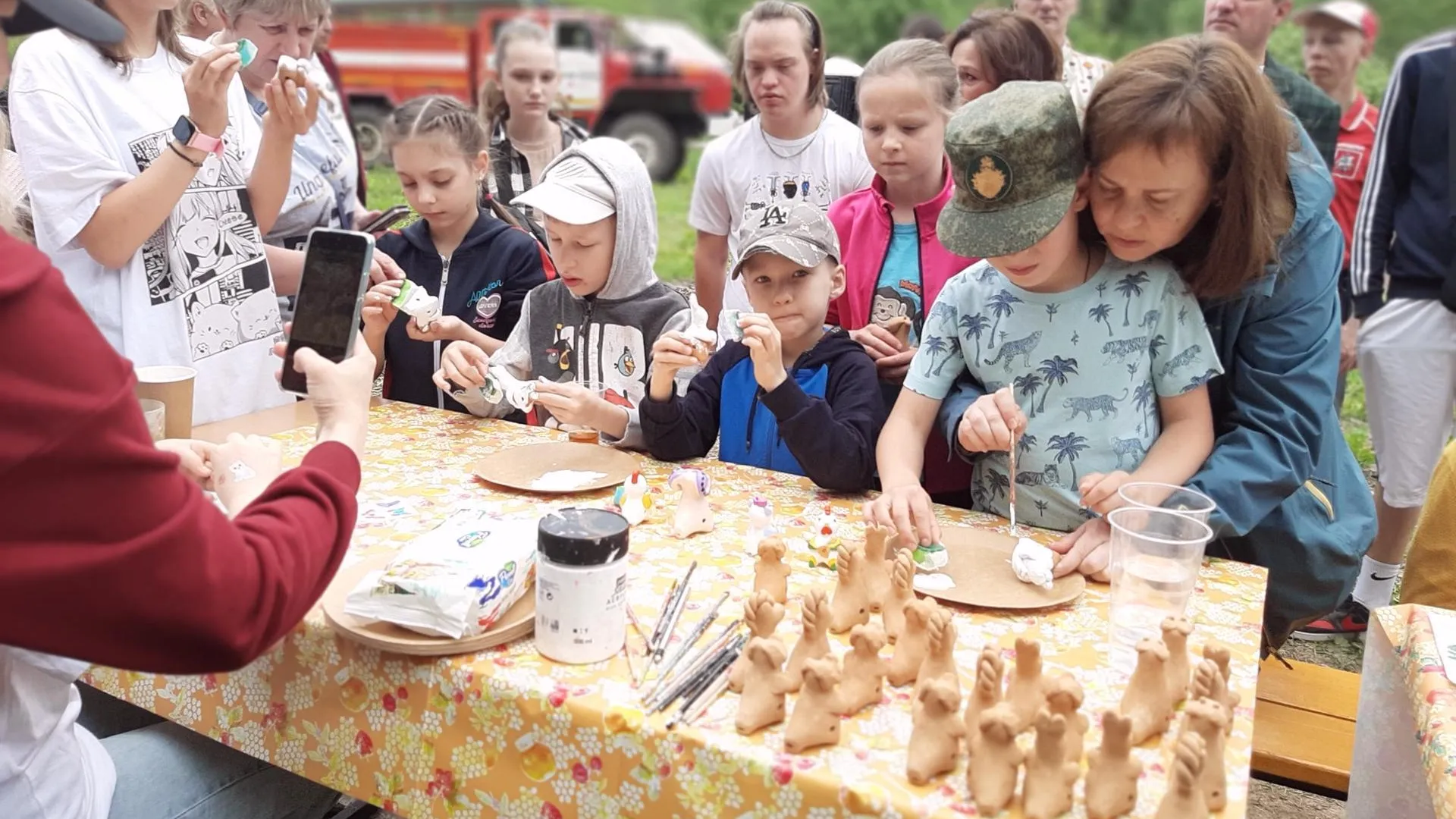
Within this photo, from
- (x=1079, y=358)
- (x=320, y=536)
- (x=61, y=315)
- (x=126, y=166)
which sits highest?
(x=126, y=166)

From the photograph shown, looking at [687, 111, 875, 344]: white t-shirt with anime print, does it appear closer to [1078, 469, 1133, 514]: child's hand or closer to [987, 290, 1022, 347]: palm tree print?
[987, 290, 1022, 347]: palm tree print

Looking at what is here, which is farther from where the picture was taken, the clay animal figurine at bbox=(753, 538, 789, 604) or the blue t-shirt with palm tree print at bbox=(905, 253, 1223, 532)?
the blue t-shirt with palm tree print at bbox=(905, 253, 1223, 532)

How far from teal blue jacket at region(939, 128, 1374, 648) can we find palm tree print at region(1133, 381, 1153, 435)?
0.13 meters

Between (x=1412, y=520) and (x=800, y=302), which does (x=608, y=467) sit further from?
(x=1412, y=520)

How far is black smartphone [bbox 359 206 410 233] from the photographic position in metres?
3.39

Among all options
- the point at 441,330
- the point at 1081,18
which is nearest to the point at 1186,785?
the point at 441,330

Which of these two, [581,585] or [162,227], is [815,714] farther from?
[162,227]

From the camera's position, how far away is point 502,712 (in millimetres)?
1405

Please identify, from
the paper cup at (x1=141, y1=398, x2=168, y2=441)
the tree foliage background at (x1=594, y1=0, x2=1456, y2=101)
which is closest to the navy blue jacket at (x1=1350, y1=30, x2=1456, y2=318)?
the paper cup at (x1=141, y1=398, x2=168, y2=441)

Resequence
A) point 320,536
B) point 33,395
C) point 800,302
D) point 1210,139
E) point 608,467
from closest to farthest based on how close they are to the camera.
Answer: point 33,395 → point 320,536 → point 1210,139 → point 608,467 → point 800,302

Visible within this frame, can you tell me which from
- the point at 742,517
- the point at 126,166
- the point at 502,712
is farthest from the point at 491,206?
the point at 502,712

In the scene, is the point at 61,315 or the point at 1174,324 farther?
the point at 1174,324

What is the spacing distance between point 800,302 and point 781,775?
1346 mm

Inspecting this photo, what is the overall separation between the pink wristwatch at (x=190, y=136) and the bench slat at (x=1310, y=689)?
8.85 feet
